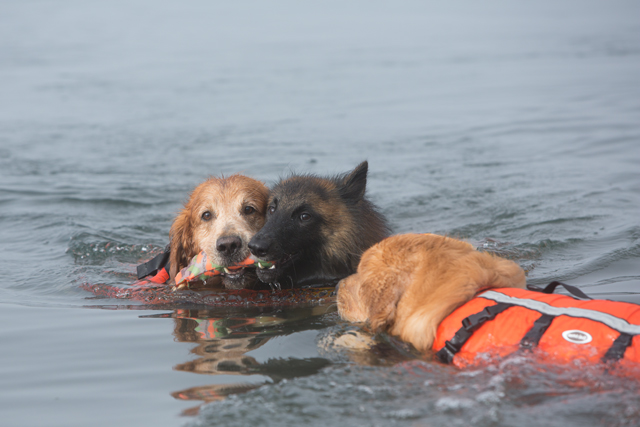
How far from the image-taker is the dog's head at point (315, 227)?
573 cm

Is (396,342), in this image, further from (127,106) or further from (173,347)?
(127,106)

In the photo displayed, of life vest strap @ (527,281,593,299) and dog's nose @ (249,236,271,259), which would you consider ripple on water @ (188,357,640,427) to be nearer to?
life vest strap @ (527,281,593,299)

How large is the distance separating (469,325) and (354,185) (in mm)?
2737

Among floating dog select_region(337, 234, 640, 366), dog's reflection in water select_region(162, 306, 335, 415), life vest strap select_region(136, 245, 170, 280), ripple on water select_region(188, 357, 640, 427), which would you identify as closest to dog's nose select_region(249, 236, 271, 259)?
dog's reflection in water select_region(162, 306, 335, 415)

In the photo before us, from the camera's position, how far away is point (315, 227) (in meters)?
5.86

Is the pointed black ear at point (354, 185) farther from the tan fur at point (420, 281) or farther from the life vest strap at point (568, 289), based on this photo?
the life vest strap at point (568, 289)

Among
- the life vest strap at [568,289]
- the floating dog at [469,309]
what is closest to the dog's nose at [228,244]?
the floating dog at [469,309]

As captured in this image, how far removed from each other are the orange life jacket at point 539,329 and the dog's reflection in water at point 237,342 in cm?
91

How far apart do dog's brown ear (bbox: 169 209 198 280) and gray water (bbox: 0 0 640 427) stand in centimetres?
81

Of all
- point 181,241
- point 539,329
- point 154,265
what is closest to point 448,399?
point 539,329

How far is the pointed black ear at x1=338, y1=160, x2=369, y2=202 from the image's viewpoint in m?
6.05

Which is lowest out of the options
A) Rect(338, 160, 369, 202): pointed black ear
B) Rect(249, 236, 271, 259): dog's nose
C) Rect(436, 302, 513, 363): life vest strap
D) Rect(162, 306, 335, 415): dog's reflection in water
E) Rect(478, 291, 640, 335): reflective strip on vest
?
Rect(162, 306, 335, 415): dog's reflection in water

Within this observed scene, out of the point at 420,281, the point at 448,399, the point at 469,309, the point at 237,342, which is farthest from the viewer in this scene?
the point at 237,342

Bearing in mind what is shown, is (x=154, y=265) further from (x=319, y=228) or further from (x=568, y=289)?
(x=568, y=289)
